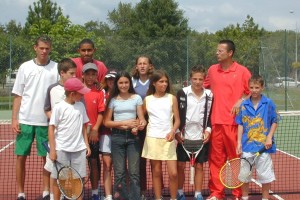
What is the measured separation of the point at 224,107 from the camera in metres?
6.26

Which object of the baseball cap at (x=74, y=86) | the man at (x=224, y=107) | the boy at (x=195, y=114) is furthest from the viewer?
the man at (x=224, y=107)

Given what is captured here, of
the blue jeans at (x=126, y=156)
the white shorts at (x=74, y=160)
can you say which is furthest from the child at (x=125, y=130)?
the white shorts at (x=74, y=160)

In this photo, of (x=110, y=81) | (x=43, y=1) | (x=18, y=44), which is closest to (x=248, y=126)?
(x=110, y=81)

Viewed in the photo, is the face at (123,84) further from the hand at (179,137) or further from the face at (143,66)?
the hand at (179,137)

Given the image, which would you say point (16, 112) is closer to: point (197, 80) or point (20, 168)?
point (20, 168)

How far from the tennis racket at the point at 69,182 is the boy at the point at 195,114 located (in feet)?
4.25

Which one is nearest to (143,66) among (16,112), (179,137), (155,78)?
(155,78)

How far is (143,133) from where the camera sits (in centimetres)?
623

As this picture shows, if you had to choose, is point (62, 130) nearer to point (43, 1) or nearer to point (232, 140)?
point (232, 140)

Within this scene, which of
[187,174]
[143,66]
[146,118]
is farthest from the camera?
[187,174]

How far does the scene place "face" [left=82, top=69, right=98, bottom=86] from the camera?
236 inches

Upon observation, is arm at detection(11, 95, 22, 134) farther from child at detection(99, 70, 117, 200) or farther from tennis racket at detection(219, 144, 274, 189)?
tennis racket at detection(219, 144, 274, 189)

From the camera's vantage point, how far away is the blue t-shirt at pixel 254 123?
608 cm

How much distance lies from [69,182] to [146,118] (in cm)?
119
